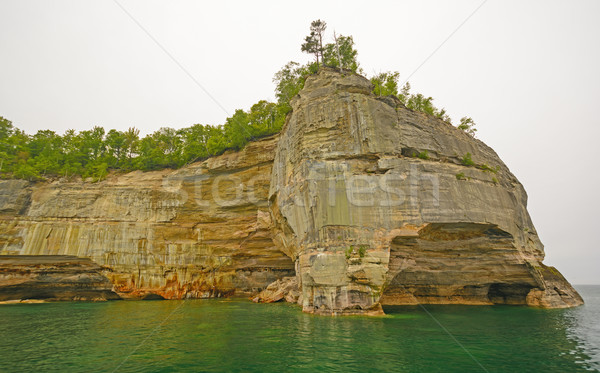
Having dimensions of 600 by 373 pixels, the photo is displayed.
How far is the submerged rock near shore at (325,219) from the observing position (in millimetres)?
18516

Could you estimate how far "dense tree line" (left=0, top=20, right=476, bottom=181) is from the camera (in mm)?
29969

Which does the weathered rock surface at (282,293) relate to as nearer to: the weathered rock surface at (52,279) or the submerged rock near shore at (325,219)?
the submerged rock near shore at (325,219)

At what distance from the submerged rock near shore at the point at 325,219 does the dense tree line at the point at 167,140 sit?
185 centimetres


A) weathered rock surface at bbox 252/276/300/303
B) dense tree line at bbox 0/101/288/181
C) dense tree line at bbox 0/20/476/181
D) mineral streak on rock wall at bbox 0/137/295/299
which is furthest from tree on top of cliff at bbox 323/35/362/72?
weathered rock surface at bbox 252/276/300/303

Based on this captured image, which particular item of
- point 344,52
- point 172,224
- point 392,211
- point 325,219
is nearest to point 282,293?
point 325,219

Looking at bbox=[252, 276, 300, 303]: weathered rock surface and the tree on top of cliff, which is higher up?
the tree on top of cliff

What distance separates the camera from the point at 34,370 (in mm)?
8062

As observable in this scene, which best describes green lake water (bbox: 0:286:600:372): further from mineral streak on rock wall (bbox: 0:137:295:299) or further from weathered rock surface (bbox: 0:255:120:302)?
weathered rock surface (bbox: 0:255:120:302)

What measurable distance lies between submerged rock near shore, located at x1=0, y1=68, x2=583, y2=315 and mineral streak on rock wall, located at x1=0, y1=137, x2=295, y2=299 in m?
0.12

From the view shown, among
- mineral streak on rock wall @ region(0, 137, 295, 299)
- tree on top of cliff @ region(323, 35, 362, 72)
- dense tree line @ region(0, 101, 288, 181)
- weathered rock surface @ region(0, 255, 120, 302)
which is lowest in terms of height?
weathered rock surface @ region(0, 255, 120, 302)

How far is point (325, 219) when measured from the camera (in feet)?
60.8

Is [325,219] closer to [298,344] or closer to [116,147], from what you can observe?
[298,344]

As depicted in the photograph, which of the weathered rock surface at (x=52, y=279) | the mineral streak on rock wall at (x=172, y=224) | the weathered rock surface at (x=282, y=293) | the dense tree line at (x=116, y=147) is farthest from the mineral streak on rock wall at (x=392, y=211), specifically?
the weathered rock surface at (x=52, y=279)

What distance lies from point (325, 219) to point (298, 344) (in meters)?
8.82
